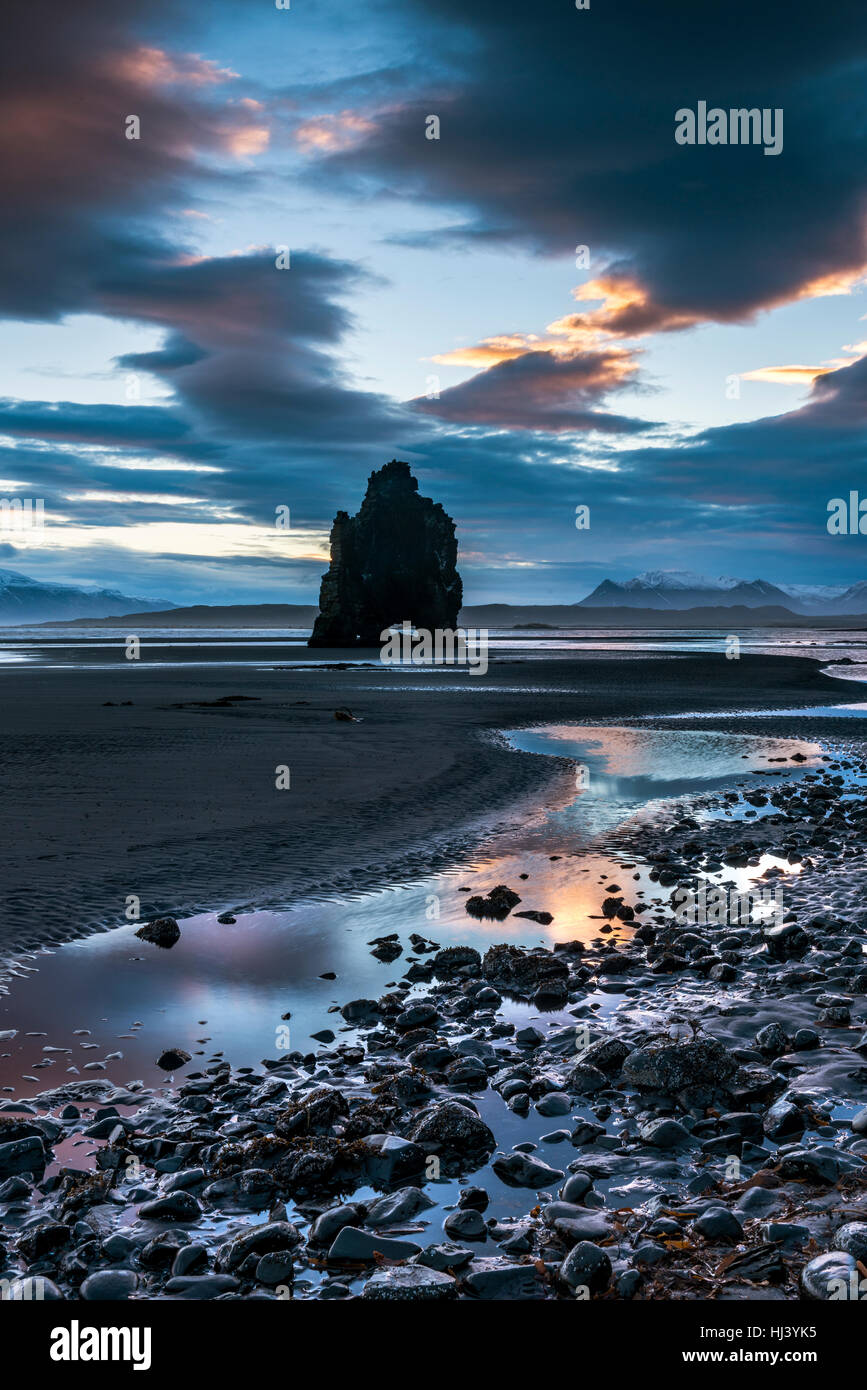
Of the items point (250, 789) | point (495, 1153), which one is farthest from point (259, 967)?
point (250, 789)

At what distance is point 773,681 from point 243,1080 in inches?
1922

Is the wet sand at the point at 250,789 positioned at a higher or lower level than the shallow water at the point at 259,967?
higher

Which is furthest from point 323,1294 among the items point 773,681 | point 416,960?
point 773,681

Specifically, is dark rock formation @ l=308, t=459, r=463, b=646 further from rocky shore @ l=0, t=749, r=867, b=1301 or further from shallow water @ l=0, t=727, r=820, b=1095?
rocky shore @ l=0, t=749, r=867, b=1301

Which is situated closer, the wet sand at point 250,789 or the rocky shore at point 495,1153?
the rocky shore at point 495,1153

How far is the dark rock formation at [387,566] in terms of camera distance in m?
124

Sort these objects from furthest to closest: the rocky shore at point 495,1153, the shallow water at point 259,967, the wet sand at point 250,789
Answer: the wet sand at point 250,789, the shallow water at point 259,967, the rocky shore at point 495,1153

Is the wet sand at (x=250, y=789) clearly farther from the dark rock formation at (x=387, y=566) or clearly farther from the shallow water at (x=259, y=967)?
the dark rock formation at (x=387, y=566)

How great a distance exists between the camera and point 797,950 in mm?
8539

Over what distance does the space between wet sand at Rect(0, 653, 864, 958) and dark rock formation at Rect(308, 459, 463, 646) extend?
8305cm

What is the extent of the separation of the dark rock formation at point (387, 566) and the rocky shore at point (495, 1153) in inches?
4603

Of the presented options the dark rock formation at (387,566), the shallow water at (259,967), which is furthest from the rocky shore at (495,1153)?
the dark rock formation at (387,566)

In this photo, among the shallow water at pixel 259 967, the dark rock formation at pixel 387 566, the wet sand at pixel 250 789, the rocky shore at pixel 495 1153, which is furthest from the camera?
the dark rock formation at pixel 387 566
